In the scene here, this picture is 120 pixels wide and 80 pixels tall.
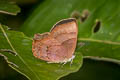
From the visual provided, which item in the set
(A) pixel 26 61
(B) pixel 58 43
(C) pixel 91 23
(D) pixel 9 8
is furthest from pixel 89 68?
(A) pixel 26 61

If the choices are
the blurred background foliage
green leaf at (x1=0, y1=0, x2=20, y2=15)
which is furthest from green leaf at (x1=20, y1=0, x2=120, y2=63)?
green leaf at (x1=0, y1=0, x2=20, y2=15)

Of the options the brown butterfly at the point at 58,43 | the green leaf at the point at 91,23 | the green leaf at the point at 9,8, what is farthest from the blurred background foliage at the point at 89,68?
the brown butterfly at the point at 58,43

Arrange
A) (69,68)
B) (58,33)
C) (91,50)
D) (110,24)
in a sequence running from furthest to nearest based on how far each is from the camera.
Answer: (110,24), (91,50), (58,33), (69,68)

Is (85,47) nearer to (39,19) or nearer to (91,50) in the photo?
(91,50)

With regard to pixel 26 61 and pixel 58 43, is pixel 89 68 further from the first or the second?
pixel 26 61

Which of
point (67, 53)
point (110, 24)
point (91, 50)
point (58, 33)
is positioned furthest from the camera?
point (110, 24)

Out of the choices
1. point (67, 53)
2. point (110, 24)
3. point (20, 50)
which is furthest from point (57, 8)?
point (20, 50)
